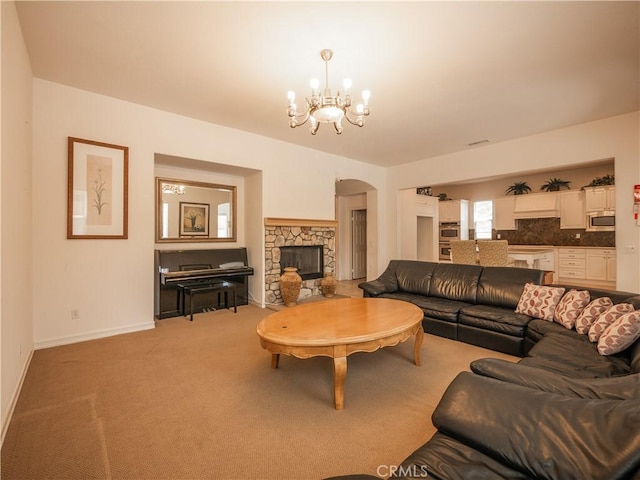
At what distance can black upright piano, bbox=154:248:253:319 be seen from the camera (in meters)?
4.61

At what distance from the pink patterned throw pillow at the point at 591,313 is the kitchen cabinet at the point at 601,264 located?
5.47m

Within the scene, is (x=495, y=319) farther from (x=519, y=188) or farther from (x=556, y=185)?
(x=519, y=188)

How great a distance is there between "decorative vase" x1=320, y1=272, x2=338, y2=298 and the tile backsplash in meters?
5.73

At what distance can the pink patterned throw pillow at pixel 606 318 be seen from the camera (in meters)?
2.43

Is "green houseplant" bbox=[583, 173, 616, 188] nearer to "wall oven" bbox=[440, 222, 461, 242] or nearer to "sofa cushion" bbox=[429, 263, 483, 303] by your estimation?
"wall oven" bbox=[440, 222, 461, 242]

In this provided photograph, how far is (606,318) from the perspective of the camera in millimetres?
2471

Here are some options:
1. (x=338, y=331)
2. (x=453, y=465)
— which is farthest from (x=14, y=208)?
(x=453, y=465)

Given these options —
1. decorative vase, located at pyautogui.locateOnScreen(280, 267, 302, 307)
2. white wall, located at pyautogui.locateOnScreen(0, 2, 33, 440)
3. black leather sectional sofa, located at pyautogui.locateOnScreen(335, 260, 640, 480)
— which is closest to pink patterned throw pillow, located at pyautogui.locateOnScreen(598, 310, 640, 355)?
black leather sectional sofa, located at pyautogui.locateOnScreen(335, 260, 640, 480)

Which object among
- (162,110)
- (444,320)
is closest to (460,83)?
(444,320)

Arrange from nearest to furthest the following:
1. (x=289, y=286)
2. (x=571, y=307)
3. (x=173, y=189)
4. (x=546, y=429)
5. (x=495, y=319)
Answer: (x=546, y=429), (x=571, y=307), (x=495, y=319), (x=173, y=189), (x=289, y=286)

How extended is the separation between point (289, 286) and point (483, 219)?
693 cm

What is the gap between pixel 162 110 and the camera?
419 centimetres

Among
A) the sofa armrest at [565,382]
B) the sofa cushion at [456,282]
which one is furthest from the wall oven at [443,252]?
the sofa armrest at [565,382]

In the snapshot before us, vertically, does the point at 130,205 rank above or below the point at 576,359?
above
